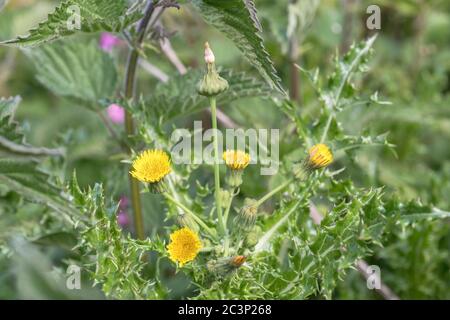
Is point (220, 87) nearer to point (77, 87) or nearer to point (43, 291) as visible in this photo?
point (43, 291)

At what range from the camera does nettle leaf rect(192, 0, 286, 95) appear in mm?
877

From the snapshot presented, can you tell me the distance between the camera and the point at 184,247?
0.89 metres

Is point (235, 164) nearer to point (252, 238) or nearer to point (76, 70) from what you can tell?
point (252, 238)

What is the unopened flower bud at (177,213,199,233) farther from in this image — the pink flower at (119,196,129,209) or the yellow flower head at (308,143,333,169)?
the pink flower at (119,196,129,209)

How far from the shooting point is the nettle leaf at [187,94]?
1101mm

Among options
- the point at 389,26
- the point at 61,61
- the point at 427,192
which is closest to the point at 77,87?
the point at 61,61

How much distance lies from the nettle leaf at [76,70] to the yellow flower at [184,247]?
0.45 meters

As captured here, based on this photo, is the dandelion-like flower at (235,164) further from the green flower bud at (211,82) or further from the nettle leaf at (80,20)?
the nettle leaf at (80,20)

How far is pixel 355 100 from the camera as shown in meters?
1.18

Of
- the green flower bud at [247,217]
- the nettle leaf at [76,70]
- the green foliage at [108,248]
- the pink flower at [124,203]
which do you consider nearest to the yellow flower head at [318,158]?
the green flower bud at [247,217]

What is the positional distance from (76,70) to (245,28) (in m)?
0.52

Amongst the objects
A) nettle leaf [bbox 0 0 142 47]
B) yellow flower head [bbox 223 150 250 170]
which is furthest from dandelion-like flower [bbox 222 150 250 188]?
nettle leaf [bbox 0 0 142 47]

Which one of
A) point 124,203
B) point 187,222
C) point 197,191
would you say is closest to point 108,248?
point 187,222

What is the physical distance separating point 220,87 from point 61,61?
20.9 inches
